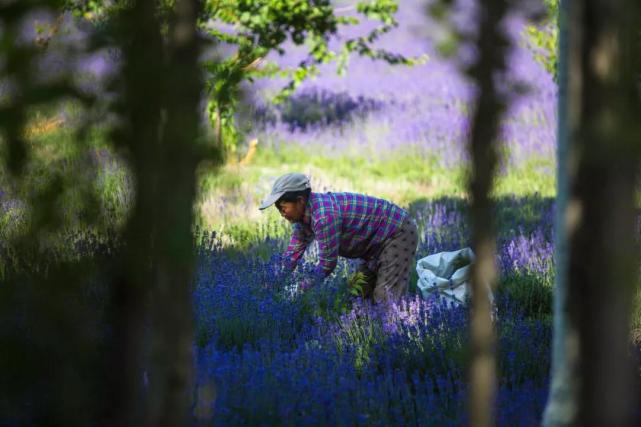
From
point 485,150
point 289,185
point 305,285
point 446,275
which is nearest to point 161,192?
point 485,150

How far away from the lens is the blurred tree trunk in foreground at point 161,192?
1.71 meters

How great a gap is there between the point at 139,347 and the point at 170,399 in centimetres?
14

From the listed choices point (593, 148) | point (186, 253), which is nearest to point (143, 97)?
point (186, 253)

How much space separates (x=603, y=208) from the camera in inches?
65.6

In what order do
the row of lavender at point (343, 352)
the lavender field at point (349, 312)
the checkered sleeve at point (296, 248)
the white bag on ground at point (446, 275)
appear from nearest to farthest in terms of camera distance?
the lavender field at point (349, 312) → the row of lavender at point (343, 352) → the checkered sleeve at point (296, 248) → the white bag on ground at point (446, 275)

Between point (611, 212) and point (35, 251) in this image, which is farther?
point (35, 251)

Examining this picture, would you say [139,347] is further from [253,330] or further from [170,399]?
[253,330]

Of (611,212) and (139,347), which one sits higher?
(611,212)

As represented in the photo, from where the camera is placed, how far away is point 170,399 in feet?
5.89

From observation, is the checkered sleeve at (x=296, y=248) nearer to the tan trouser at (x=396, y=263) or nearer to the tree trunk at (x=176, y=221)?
the tan trouser at (x=396, y=263)

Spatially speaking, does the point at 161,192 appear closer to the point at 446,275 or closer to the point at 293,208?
the point at 293,208


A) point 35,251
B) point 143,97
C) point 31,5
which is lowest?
point 35,251

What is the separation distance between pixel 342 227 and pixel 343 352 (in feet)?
4.22

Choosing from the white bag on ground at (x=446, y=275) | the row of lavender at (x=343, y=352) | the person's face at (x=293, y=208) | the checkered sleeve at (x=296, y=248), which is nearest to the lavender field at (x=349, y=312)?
the row of lavender at (x=343, y=352)
